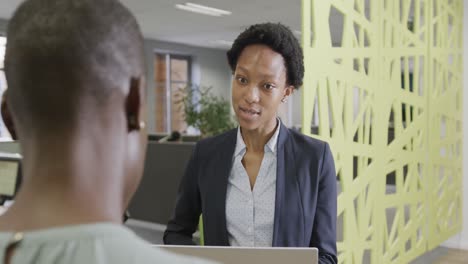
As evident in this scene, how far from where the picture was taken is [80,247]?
0.42 m

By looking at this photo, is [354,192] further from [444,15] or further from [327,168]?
[444,15]

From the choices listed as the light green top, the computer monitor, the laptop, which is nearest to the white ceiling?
the computer monitor

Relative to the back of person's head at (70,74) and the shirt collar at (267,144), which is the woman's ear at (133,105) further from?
the shirt collar at (267,144)

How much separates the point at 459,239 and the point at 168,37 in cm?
840

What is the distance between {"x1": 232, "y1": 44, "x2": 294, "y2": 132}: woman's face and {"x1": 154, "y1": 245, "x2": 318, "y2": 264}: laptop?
0.59m

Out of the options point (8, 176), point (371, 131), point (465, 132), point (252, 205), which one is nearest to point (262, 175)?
point (252, 205)

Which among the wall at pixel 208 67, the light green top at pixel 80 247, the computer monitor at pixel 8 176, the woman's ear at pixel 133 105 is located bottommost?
the computer monitor at pixel 8 176

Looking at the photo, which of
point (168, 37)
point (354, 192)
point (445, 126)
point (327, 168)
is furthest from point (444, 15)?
point (168, 37)

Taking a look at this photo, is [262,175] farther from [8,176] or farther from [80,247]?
[8,176]

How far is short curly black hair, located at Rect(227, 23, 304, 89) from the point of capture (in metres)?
1.36

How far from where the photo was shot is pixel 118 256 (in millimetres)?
424

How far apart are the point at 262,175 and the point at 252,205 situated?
0.09m

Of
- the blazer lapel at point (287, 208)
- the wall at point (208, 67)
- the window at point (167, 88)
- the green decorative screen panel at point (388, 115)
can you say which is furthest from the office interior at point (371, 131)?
the wall at point (208, 67)

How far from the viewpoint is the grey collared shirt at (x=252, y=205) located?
133 cm
